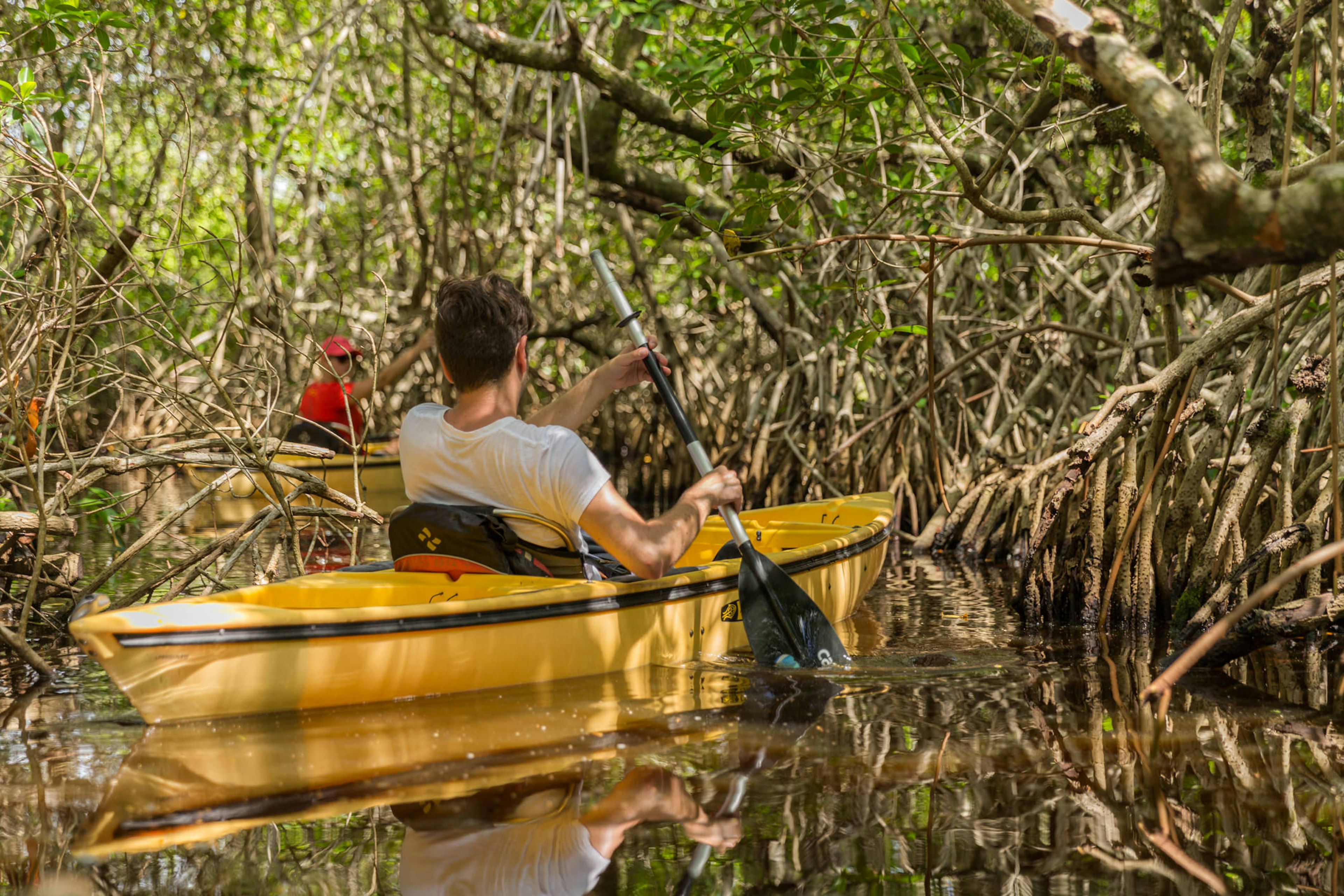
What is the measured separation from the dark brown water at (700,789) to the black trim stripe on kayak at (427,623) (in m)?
0.22

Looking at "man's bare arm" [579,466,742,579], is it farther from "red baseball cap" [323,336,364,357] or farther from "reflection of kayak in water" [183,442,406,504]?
"reflection of kayak in water" [183,442,406,504]

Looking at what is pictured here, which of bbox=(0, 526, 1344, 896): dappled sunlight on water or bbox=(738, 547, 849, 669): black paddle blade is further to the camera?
bbox=(738, 547, 849, 669): black paddle blade

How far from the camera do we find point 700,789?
2.39 meters

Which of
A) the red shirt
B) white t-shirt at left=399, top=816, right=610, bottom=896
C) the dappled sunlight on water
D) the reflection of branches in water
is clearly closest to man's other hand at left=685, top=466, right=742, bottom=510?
the dappled sunlight on water

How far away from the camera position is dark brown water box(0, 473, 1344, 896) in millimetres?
1964

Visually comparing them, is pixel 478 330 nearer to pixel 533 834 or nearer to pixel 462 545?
pixel 462 545

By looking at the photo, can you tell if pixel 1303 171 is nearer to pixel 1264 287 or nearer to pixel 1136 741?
pixel 1264 287

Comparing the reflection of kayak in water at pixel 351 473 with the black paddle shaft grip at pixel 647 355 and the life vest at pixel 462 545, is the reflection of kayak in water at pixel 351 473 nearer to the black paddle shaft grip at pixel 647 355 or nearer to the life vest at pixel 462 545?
the black paddle shaft grip at pixel 647 355

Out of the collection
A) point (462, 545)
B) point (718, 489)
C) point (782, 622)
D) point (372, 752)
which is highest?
point (718, 489)

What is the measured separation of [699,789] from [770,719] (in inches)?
25.6

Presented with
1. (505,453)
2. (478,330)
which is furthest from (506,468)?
(478,330)

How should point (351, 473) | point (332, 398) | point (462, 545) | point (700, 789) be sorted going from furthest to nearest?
1. point (351, 473)
2. point (332, 398)
3. point (462, 545)
4. point (700, 789)

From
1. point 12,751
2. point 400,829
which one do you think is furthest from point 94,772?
point 400,829

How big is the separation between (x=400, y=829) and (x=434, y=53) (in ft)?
20.2
